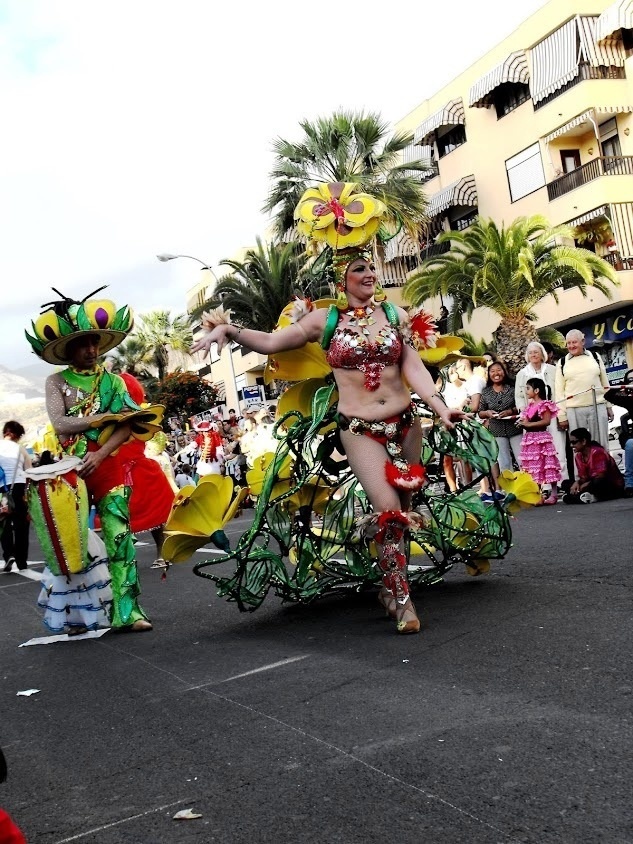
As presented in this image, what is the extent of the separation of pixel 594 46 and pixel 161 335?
145 ft

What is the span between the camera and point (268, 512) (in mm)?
5992

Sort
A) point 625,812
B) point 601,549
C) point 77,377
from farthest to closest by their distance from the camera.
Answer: point 601,549 < point 77,377 < point 625,812

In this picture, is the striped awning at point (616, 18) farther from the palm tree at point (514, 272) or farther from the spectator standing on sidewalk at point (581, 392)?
the spectator standing on sidewalk at point (581, 392)

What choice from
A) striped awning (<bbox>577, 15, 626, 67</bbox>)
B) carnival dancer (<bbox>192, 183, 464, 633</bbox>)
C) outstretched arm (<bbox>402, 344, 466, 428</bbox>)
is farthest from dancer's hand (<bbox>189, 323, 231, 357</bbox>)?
striped awning (<bbox>577, 15, 626, 67</bbox>)

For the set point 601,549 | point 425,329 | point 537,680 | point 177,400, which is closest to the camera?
point 537,680

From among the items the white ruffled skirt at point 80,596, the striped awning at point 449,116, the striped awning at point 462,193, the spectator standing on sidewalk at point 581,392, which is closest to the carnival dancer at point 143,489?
the white ruffled skirt at point 80,596

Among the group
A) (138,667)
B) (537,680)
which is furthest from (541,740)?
(138,667)

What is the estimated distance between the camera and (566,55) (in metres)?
33.4

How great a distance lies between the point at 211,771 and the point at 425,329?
3043mm

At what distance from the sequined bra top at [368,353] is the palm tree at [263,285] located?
97.4 feet

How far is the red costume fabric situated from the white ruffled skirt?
12.6 inches

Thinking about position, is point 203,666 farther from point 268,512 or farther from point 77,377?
point 77,377

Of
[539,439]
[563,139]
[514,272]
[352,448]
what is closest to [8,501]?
[539,439]

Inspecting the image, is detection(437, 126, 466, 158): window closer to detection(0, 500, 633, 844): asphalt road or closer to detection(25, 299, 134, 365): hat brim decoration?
detection(25, 299, 134, 365): hat brim decoration
